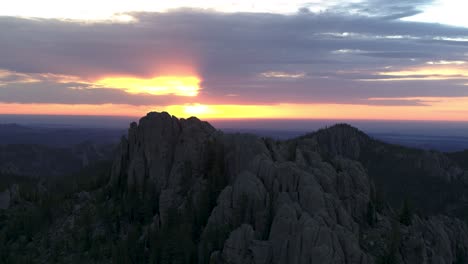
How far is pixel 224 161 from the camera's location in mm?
91062

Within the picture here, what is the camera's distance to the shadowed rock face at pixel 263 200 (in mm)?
66250

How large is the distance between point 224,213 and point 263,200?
705 centimetres

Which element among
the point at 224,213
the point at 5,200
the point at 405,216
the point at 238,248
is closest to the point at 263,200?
the point at 224,213

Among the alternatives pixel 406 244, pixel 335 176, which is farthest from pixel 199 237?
pixel 406 244

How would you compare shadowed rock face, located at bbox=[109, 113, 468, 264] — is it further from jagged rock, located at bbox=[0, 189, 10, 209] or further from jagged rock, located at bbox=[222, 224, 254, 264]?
jagged rock, located at bbox=[0, 189, 10, 209]

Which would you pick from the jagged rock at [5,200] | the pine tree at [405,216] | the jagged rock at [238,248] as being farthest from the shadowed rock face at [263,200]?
the jagged rock at [5,200]

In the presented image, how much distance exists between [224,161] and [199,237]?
1881 cm

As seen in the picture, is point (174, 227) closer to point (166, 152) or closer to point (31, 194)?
point (166, 152)

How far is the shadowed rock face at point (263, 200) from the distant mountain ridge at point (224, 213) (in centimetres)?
21

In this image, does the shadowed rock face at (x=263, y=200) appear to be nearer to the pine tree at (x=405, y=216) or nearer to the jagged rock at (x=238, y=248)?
the jagged rock at (x=238, y=248)

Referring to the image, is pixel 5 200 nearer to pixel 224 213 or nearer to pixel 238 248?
pixel 224 213

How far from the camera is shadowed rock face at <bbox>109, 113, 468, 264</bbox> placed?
66.2 metres

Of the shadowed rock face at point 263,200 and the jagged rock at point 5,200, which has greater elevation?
the shadowed rock face at point 263,200

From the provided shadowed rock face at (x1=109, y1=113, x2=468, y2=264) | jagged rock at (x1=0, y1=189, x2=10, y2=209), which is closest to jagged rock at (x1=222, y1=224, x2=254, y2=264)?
shadowed rock face at (x1=109, y1=113, x2=468, y2=264)
